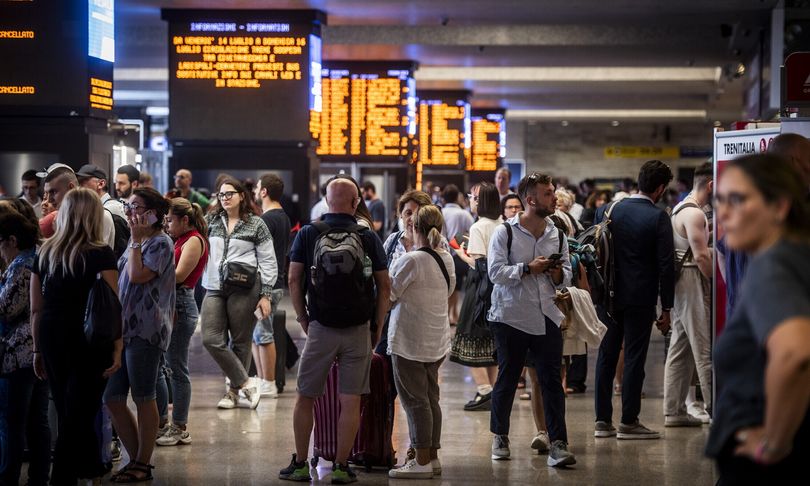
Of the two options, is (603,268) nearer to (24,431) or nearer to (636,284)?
(636,284)

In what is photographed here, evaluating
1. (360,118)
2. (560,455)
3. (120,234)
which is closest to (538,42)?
(360,118)

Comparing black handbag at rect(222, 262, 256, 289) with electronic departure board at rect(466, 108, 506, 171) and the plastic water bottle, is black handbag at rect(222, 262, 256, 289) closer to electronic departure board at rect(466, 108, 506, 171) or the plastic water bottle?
the plastic water bottle

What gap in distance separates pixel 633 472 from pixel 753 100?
10765mm

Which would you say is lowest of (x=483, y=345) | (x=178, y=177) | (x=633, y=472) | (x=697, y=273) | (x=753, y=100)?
(x=633, y=472)

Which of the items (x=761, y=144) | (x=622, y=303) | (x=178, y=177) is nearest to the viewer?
(x=761, y=144)

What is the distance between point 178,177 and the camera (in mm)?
12656

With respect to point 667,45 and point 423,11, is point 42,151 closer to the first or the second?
point 423,11

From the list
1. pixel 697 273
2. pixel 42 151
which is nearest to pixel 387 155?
pixel 42 151

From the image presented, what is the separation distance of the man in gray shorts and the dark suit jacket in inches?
80.8

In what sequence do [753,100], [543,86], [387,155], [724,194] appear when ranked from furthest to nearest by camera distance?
1. [543,86]
2. [387,155]
3. [753,100]
4. [724,194]

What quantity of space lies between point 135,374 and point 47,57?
419 centimetres

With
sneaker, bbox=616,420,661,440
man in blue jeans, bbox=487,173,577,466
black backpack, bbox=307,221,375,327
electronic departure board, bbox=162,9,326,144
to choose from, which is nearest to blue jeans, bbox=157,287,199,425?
black backpack, bbox=307,221,375,327

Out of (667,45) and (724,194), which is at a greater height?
(667,45)

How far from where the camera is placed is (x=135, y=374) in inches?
251
